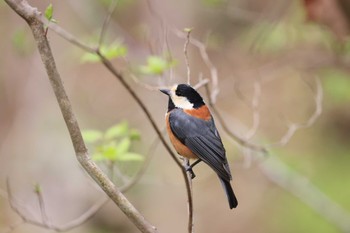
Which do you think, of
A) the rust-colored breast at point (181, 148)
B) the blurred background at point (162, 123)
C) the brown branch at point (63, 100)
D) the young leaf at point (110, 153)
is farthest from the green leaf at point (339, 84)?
the brown branch at point (63, 100)

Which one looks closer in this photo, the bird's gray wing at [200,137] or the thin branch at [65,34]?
the thin branch at [65,34]

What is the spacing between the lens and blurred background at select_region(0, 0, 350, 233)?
7398 millimetres

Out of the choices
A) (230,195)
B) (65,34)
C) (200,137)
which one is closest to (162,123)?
(200,137)

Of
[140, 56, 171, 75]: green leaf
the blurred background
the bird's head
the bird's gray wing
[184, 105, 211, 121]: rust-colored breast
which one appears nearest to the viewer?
the bird's gray wing

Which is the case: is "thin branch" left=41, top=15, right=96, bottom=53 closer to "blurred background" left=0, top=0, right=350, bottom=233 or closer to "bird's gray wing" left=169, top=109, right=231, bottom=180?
"bird's gray wing" left=169, top=109, right=231, bottom=180

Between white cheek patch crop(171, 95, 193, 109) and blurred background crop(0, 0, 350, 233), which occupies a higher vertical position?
white cheek patch crop(171, 95, 193, 109)

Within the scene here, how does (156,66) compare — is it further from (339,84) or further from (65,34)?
(339,84)

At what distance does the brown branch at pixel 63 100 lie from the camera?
2516mm

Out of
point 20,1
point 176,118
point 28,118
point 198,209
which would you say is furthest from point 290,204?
point 20,1

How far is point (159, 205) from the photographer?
29.2 feet

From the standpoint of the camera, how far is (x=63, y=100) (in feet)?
8.41

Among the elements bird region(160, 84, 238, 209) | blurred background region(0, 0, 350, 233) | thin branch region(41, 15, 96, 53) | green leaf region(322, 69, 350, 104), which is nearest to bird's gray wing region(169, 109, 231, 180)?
bird region(160, 84, 238, 209)

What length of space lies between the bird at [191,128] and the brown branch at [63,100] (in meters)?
0.88

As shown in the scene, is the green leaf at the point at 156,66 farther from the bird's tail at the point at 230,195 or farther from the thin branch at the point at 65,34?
the thin branch at the point at 65,34
